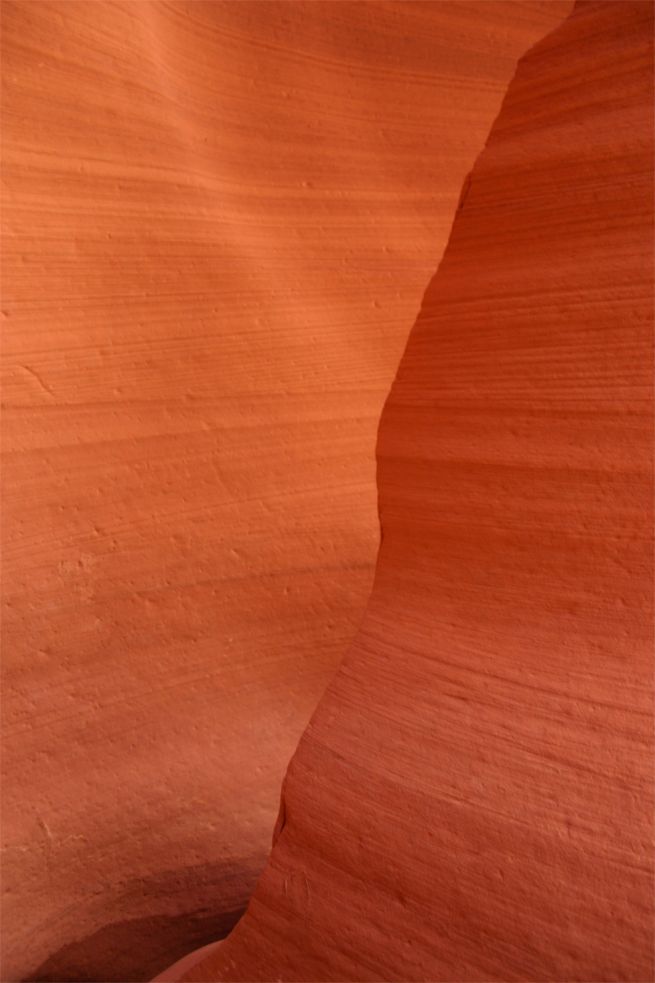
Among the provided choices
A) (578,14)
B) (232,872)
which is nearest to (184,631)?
(232,872)

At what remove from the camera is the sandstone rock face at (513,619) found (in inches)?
23.9

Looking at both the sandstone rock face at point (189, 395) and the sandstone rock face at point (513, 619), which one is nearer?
the sandstone rock face at point (513, 619)

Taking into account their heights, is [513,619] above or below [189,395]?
below

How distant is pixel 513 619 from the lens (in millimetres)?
716

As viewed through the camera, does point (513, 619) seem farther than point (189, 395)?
No

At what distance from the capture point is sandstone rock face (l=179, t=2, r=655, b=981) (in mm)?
606

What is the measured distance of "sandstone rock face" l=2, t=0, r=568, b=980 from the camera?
94cm

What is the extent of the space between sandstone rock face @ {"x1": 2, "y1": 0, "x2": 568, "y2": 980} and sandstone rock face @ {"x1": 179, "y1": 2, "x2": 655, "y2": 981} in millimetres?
252

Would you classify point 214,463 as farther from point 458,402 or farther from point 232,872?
point 232,872

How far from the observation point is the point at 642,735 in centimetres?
63

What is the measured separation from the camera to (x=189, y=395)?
1.02 meters

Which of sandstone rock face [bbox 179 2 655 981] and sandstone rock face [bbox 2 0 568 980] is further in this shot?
sandstone rock face [bbox 2 0 568 980]

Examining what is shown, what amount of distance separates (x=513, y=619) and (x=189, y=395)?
0.50m

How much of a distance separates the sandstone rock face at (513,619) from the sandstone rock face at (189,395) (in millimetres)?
252
